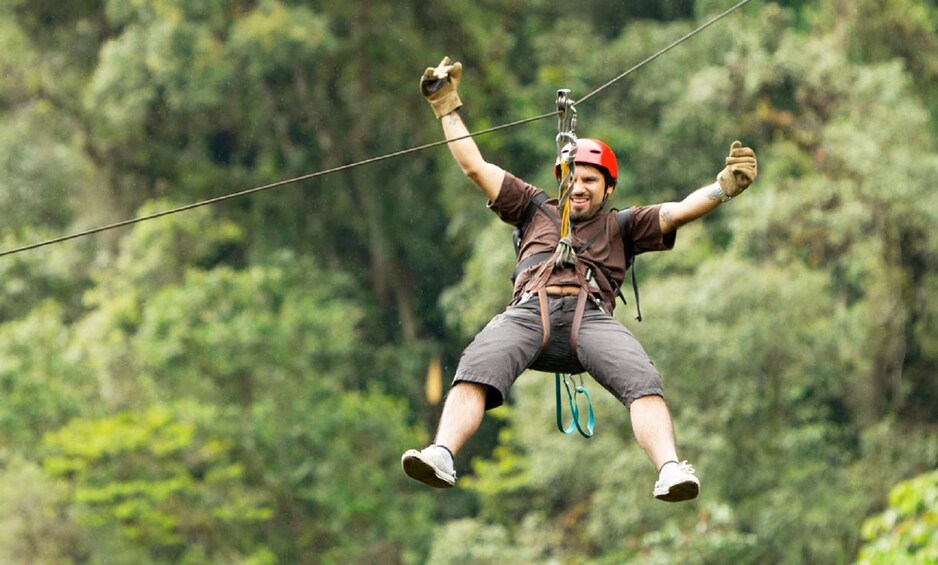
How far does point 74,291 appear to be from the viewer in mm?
24328

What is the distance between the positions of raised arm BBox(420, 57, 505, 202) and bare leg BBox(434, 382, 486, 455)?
78 cm

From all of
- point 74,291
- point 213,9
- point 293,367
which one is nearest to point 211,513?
point 293,367

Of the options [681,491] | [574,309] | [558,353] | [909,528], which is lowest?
[681,491]

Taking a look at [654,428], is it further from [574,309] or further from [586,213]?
[586,213]

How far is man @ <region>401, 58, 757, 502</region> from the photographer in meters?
6.14

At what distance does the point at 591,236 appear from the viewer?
671cm

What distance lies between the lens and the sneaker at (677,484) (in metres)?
5.91

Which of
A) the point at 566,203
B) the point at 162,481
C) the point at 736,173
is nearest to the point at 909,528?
the point at 736,173

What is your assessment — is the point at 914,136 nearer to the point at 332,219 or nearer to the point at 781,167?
the point at 781,167

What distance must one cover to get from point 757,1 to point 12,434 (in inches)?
370

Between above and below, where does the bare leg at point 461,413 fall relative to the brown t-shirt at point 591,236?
below

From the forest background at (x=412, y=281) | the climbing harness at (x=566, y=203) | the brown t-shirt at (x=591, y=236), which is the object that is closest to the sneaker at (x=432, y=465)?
the climbing harness at (x=566, y=203)

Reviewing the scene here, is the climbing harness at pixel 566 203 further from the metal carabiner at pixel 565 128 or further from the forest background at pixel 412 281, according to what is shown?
the forest background at pixel 412 281

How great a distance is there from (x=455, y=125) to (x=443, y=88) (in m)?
0.14
